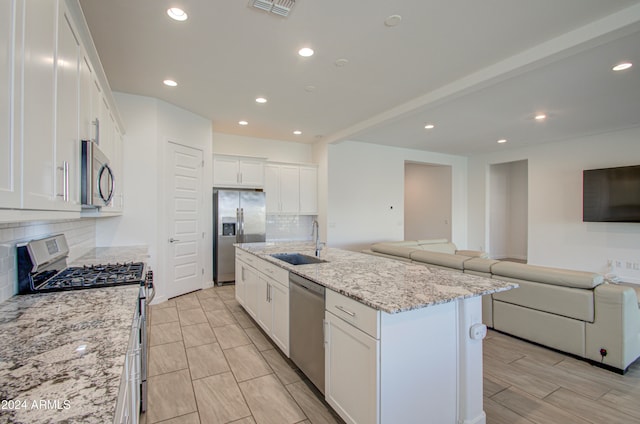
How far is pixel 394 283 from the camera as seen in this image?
189cm

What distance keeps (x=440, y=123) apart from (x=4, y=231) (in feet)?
18.2

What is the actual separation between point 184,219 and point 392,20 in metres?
3.90

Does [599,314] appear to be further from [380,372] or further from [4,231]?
[4,231]

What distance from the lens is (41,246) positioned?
1793 millimetres

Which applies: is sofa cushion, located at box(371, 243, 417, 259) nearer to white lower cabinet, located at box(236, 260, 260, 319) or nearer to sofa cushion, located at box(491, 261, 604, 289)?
sofa cushion, located at box(491, 261, 604, 289)

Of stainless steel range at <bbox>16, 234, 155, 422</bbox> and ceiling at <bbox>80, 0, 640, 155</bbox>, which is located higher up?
ceiling at <bbox>80, 0, 640, 155</bbox>

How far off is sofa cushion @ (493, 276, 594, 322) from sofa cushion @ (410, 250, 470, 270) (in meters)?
0.43

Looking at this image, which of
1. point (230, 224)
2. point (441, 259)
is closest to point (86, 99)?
point (230, 224)

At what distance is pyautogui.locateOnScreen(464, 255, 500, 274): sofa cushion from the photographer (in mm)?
3150

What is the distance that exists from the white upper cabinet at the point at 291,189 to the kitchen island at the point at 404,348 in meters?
4.25

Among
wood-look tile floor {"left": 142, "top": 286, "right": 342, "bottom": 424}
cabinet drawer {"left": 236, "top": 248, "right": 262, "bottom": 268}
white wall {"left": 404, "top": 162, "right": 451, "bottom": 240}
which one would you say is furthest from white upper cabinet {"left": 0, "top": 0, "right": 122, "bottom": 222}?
white wall {"left": 404, "top": 162, "right": 451, "bottom": 240}

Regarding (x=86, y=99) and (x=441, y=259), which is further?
(x=441, y=259)

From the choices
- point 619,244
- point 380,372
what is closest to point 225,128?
point 380,372

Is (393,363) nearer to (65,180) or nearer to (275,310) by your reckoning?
(275,310)
